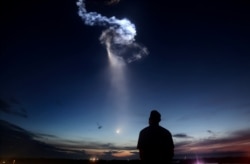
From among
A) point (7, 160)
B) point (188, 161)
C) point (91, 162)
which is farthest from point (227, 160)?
point (7, 160)

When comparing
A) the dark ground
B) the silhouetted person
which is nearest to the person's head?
the silhouetted person

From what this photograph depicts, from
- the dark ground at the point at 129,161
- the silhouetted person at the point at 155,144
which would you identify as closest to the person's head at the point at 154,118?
the silhouetted person at the point at 155,144

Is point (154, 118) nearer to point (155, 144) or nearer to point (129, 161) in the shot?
point (155, 144)

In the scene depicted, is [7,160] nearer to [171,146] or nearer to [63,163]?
[63,163]

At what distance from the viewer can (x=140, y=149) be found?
6621 mm

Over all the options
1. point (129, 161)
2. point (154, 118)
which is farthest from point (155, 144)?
point (129, 161)

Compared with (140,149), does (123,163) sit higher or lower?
higher

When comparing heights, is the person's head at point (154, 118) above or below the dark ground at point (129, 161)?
below

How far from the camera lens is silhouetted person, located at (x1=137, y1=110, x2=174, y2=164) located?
252 inches

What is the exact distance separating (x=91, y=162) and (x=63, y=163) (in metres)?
8.10

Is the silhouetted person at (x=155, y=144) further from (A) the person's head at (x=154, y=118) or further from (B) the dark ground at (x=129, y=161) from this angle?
(B) the dark ground at (x=129, y=161)

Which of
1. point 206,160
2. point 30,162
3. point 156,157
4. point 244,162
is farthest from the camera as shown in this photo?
point 30,162

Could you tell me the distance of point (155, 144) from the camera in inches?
253

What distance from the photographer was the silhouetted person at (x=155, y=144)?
6.39 meters
